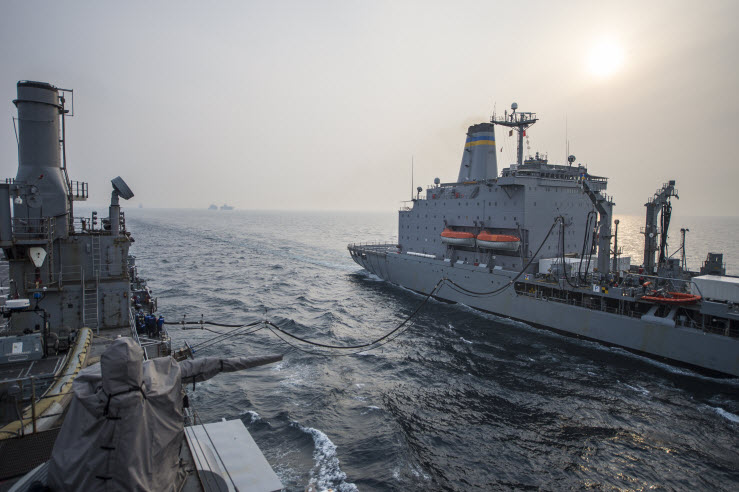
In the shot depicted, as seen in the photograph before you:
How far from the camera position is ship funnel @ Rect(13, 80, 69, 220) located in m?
12.7

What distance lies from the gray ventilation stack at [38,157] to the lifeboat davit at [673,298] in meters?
23.8

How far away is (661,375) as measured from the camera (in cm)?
1809

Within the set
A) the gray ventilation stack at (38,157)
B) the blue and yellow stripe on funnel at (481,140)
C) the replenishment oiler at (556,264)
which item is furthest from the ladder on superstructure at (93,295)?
the blue and yellow stripe on funnel at (481,140)

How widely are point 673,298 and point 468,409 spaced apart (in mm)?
11513

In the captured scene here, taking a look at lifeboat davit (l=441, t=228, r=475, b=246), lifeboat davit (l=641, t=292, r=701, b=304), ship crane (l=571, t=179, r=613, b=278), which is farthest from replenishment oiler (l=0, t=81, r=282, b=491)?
ship crane (l=571, t=179, r=613, b=278)

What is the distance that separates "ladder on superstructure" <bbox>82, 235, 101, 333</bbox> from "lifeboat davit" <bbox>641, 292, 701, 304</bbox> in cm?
2236

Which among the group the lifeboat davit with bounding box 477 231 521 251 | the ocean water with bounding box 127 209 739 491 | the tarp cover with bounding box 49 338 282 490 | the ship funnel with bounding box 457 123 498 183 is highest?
the ship funnel with bounding box 457 123 498 183

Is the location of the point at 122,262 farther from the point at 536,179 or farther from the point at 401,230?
the point at 401,230

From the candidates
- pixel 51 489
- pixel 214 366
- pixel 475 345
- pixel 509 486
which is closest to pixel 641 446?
pixel 509 486

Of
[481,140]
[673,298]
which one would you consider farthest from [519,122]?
[673,298]

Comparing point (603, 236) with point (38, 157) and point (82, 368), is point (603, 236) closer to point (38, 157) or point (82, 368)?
point (82, 368)

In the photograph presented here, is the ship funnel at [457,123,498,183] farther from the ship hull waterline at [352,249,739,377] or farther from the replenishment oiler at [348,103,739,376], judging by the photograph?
the ship hull waterline at [352,249,739,377]

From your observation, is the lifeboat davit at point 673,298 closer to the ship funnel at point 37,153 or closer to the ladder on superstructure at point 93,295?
the ladder on superstructure at point 93,295

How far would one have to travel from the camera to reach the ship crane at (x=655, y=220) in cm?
2223
